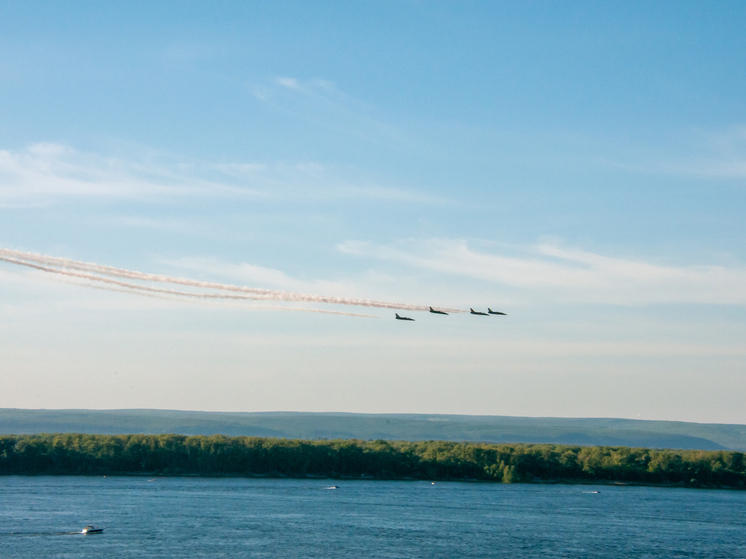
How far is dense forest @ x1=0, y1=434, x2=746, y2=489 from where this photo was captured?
157750mm

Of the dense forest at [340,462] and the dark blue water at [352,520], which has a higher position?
the dense forest at [340,462]

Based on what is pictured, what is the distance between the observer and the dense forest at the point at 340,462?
15775cm

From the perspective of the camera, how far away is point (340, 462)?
162375 mm

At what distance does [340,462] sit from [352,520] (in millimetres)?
62570

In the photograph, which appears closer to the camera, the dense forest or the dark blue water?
the dark blue water

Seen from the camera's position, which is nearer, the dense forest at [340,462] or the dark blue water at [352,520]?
the dark blue water at [352,520]

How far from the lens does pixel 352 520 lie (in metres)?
100

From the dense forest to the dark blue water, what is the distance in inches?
375

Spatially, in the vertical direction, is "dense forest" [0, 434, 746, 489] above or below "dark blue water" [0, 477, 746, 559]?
above

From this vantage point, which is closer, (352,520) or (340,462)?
(352,520)

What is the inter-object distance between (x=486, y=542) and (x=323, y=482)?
70880 millimetres

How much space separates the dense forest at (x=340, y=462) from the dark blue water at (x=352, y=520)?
9.53m

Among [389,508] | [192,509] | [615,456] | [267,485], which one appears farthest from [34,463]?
[615,456]

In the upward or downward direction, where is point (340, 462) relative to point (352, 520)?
upward
